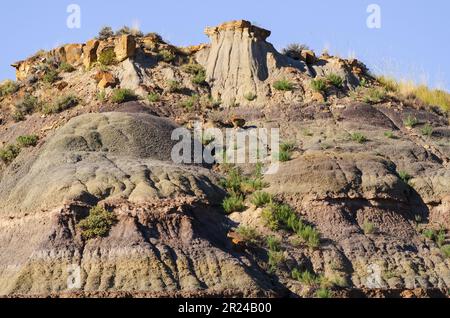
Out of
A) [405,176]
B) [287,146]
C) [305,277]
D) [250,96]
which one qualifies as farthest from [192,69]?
[305,277]

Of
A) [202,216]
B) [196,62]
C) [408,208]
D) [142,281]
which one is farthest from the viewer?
[196,62]

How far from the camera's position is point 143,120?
33156 millimetres

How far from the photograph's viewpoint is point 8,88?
3938 cm

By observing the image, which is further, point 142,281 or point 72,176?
point 72,176

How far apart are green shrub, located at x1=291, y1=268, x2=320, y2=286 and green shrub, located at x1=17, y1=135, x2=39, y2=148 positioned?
10.8 m

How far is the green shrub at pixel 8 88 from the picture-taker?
39188 mm

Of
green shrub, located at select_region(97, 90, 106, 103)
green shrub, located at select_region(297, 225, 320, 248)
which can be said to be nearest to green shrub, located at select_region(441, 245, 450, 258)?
green shrub, located at select_region(297, 225, 320, 248)

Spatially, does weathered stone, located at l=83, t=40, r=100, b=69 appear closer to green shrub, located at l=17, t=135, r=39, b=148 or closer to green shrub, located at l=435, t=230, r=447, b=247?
green shrub, located at l=17, t=135, r=39, b=148

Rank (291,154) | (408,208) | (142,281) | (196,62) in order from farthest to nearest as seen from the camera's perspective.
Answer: (196,62) → (291,154) → (408,208) → (142,281)

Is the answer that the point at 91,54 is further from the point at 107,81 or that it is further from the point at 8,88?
the point at 8,88

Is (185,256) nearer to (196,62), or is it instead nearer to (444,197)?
(444,197)

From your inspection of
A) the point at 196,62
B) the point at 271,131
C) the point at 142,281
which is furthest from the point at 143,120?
the point at 142,281

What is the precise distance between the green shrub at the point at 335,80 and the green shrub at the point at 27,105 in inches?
397

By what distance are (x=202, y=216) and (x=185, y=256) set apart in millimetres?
2469
